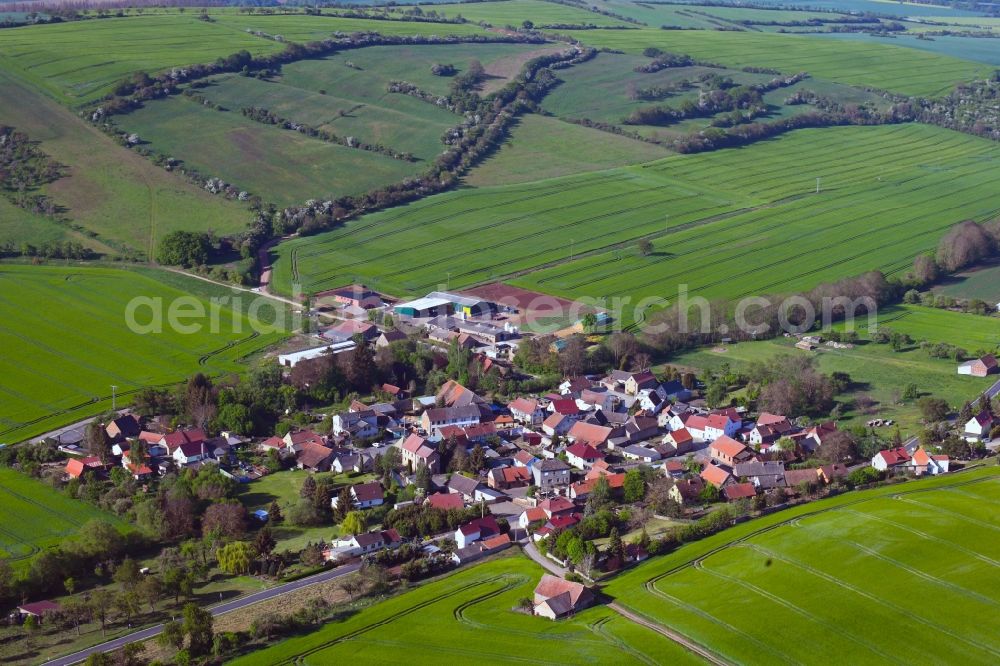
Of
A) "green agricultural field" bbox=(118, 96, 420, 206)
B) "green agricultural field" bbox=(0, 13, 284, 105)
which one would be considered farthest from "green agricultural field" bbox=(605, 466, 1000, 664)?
"green agricultural field" bbox=(0, 13, 284, 105)

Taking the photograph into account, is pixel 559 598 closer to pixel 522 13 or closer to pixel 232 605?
pixel 232 605

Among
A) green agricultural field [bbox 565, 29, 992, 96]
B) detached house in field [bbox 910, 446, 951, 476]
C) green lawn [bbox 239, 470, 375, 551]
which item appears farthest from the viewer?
green agricultural field [bbox 565, 29, 992, 96]

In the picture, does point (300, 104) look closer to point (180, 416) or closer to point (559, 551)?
point (180, 416)

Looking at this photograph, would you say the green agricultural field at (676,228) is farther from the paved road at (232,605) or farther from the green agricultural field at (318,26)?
the green agricultural field at (318,26)

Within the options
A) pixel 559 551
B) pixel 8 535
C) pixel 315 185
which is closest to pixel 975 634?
pixel 559 551

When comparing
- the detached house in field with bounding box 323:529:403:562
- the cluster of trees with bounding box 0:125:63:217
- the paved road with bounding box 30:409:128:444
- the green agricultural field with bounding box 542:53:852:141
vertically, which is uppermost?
the green agricultural field with bounding box 542:53:852:141

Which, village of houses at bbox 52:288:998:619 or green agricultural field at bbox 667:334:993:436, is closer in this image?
village of houses at bbox 52:288:998:619

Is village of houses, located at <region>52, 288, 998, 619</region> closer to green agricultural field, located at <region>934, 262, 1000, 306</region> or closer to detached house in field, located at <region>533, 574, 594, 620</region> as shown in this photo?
detached house in field, located at <region>533, 574, 594, 620</region>
